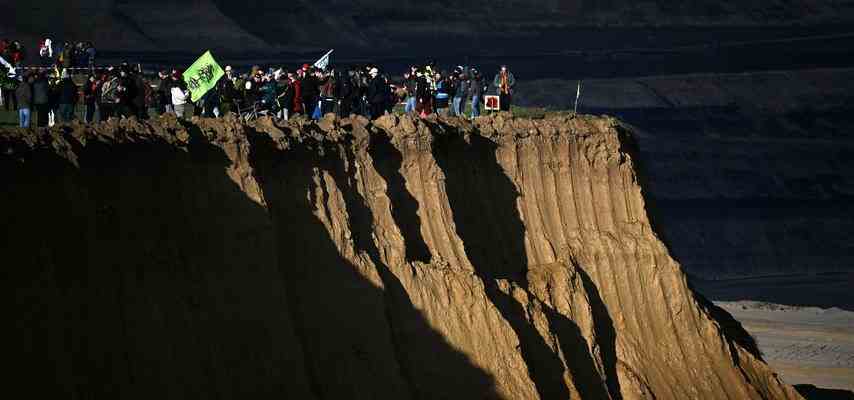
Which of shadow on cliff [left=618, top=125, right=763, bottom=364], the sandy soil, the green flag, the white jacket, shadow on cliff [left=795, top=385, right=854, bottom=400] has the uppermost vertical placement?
the green flag

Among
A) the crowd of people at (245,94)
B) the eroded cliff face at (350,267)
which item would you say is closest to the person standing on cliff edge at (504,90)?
the crowd of people at (245,94)

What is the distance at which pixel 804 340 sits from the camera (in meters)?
49.4

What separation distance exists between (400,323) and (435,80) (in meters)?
18.2

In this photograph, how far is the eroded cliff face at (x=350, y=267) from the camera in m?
21.9

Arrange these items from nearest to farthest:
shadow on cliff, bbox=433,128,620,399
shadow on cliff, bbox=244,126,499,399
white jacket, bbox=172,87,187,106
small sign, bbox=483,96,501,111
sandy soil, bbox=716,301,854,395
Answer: shadow on cliff, bbox=244,126,499,399, shadow on cliff, bbox=433,128,620,399, white jacket, bbox=172,87,187,106, small sign, bbox=483,96,501,111, sandy soil, bbox=716,301,854,395

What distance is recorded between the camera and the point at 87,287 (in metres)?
21.9

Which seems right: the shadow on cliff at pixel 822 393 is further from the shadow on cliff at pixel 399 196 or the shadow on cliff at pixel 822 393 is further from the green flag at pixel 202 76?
the green flag at pixel 202 76

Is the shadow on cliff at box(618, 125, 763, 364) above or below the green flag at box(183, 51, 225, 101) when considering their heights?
below

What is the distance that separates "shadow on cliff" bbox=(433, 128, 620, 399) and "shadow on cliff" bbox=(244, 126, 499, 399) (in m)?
1.54

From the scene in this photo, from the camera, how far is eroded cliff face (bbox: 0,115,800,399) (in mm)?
21875

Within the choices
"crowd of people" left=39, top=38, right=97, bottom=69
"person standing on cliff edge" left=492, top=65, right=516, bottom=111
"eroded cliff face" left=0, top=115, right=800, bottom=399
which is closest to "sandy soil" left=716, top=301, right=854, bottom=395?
"eroded cliff face" left=0, top=115, right=800, bottom=399

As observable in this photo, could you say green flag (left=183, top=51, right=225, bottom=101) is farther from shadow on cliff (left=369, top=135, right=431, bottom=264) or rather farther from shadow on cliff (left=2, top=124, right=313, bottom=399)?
shadow on cliff (left=2, top=124, right=313, bottom=399)

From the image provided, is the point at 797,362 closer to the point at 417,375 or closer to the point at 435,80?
the point at 435,80

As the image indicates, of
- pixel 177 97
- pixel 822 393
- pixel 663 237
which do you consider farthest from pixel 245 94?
pixel 822 393
